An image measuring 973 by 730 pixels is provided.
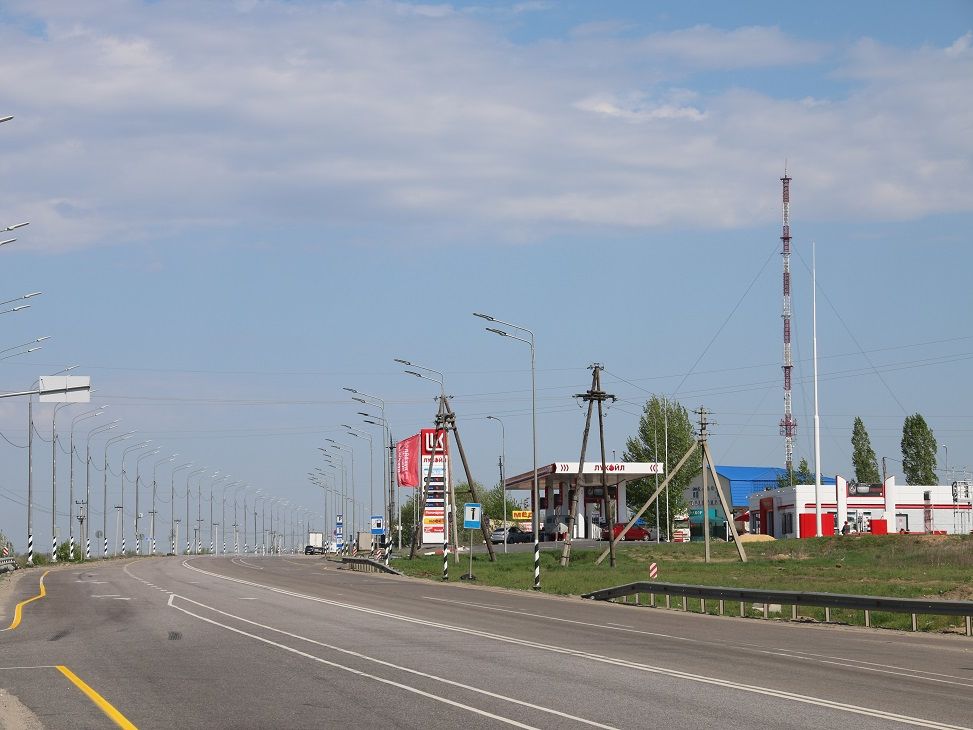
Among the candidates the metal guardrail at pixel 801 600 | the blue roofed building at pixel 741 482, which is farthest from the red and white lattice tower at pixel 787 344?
the metal guardrail at pixel 801 600

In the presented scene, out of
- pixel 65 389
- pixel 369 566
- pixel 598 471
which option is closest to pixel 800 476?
pixel 598 471

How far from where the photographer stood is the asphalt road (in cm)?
1374

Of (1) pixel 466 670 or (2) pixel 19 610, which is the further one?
(2) pixel 19 610

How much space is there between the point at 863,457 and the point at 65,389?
110 metres

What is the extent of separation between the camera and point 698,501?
126 m

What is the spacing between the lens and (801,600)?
30141 mm

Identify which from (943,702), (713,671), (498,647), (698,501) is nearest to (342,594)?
(498,647)

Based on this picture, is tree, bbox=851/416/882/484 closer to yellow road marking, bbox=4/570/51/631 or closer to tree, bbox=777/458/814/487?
tree, bbox=777/458/814/487

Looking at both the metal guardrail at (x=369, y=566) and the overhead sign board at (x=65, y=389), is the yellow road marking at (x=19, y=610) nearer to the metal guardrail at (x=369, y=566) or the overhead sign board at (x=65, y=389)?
the overhead sign board at (x=65, y=389)

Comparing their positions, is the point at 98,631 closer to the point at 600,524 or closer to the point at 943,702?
the point at 943,702

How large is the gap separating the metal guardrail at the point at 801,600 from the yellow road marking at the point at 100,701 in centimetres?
1665

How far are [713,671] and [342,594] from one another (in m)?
26.5

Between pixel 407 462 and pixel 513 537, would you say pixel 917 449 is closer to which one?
pixel 513 537

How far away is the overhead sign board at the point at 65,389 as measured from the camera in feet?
139
